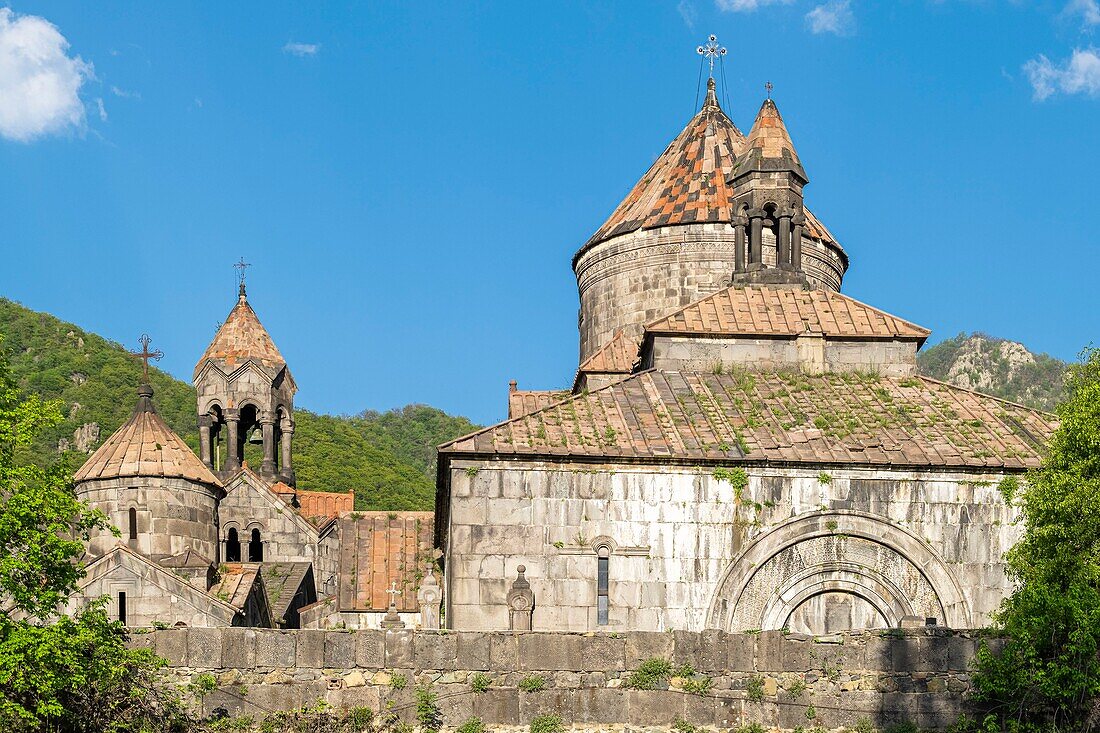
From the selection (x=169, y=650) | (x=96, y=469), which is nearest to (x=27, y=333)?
(x=96, y=469)

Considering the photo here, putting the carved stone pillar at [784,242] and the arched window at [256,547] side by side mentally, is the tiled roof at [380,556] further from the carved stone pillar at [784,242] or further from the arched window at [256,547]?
the carved stone pillar at [784,242]

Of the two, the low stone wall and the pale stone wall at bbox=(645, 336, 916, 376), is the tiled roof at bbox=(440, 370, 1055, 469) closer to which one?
the pale stone wall at bbox=(645, 336, 916, 376)

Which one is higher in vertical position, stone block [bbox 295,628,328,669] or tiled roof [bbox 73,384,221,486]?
tiled roof [bbox 73,384,221,486]

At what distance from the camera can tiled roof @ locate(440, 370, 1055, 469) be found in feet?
72.1

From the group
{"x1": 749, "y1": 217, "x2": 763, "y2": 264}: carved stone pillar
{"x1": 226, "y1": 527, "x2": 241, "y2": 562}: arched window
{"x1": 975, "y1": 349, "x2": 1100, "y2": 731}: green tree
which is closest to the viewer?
{"x1": 975, "y1": 349, "x2": 1100, "y2": 731}: green tree

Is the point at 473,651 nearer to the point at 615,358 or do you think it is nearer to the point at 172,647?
the point at 172,647

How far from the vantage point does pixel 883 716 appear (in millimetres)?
17297

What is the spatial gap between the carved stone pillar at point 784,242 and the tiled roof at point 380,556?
36.4 ft

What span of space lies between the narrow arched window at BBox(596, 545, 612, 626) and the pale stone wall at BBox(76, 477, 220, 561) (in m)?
11.0

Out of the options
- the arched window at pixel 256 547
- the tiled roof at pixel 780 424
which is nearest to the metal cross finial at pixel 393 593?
the arched window at pixel 256 547

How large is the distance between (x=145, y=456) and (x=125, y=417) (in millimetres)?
21525

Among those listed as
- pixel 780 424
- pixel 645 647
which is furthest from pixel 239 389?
pixel 645 647

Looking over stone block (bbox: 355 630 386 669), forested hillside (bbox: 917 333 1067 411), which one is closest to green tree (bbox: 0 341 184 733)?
stone block (bbox: 355 630 386 669)

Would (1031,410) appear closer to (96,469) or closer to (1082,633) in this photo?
(1082,633)
